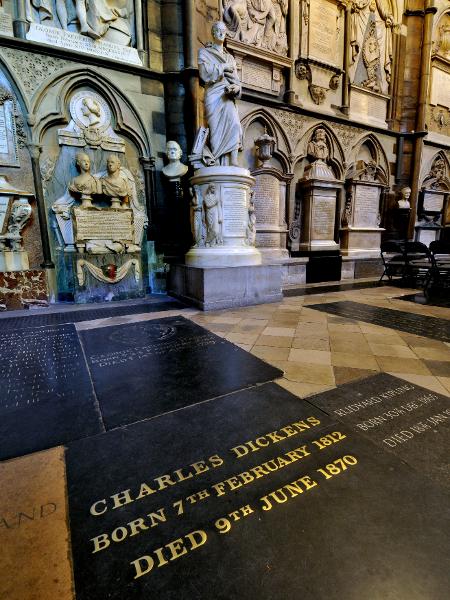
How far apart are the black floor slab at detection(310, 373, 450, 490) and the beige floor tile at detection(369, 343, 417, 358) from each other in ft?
1.87

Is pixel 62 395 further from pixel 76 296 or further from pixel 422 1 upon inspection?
pixel 422 1

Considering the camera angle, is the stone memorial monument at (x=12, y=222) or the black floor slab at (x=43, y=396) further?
the stone memorial monument at (x=12, y=222)

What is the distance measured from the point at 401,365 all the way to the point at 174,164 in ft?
17.4

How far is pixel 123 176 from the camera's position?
5.89 meters

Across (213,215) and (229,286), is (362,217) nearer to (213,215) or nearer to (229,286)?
(213,215)

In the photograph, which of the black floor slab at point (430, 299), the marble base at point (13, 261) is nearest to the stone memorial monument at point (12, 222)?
the marble base at point (13, 261)

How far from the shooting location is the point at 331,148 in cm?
909

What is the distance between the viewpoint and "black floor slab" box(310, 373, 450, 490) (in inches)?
57.4

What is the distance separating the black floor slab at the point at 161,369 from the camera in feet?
6.59

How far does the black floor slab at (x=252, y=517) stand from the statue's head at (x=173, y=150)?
5.47 metres

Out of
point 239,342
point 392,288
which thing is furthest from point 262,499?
point 392,288

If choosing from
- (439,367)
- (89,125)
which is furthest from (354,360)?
(89,125)

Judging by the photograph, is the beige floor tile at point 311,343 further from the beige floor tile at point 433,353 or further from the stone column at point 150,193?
the stone column at point 150,193

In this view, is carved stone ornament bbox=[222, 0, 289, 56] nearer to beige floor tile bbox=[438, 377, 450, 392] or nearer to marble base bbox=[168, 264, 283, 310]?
marble base bbox=[168, 264, 283, 310]
